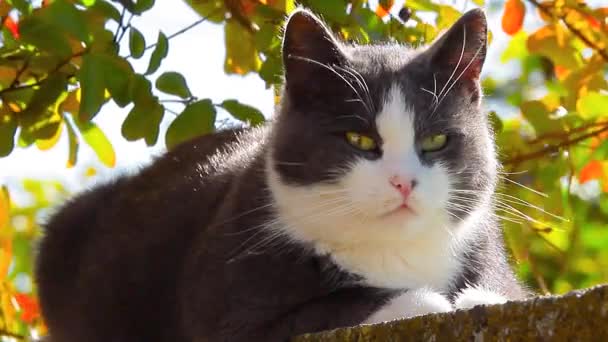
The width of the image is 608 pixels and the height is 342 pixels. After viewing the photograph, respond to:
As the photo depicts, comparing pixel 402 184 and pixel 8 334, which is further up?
pixel 402 184

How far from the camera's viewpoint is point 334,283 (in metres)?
1.87

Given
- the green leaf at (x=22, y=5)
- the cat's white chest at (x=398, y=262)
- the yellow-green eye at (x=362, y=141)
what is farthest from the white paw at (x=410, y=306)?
the green leaf at (x=22, y=5)

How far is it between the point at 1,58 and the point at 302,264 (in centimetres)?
92

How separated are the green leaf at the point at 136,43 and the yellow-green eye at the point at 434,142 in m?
0.71

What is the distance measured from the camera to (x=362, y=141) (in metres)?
1.89

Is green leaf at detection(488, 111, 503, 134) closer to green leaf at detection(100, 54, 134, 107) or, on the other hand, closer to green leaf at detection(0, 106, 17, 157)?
green leaf at detection(100, 54, 134, 107)

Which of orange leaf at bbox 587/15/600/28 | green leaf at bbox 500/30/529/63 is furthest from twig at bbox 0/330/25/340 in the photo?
orange leaf at bbox 587/15/600/28

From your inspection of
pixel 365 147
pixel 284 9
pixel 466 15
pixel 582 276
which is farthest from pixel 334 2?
pixel 582 276

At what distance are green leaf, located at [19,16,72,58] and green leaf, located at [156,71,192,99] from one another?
0.80ft

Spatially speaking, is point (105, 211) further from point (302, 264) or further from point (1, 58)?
point (302, 264)

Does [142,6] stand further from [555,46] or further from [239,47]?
[555,46]

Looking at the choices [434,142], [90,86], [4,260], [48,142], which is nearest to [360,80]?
[434,142]

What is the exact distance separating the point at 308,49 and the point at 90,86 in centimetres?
47

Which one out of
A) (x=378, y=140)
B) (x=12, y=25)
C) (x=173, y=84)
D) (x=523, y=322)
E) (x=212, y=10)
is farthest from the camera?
(x=212, y=10)
